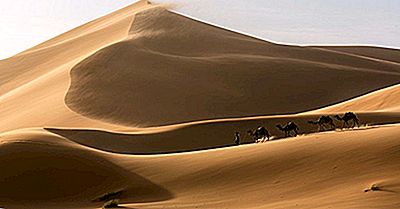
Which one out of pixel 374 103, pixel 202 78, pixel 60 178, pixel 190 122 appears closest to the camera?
pixel 60 178

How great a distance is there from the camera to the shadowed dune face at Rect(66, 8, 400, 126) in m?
46.3

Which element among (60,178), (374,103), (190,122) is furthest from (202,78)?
(60,178)

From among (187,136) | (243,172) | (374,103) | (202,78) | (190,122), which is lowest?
(243,172)

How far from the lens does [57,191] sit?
21047 millimetres

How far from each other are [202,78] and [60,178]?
110ft

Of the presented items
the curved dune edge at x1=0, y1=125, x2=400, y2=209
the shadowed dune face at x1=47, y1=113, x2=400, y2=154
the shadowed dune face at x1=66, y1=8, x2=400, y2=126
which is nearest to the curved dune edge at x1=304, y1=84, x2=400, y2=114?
the shadowed dune face at x1=47, y1=113, x2=400, y2=154

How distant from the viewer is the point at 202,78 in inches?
2148

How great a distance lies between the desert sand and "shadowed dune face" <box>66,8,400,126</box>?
14 centimetres

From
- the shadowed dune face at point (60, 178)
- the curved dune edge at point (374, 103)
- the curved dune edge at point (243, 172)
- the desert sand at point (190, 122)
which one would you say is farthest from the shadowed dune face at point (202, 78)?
the curved dune edge at point (243, 172)

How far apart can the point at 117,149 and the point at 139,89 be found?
60.6 ft

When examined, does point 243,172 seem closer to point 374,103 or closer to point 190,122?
point 190,122

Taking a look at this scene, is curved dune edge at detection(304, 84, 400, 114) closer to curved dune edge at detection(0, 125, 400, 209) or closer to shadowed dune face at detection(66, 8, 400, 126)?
shadowed dune face at detection(66, 8, 400, 126)

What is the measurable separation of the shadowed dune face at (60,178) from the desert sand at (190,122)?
A: 46 mm

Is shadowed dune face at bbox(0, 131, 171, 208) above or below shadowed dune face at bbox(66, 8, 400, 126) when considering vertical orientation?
below
